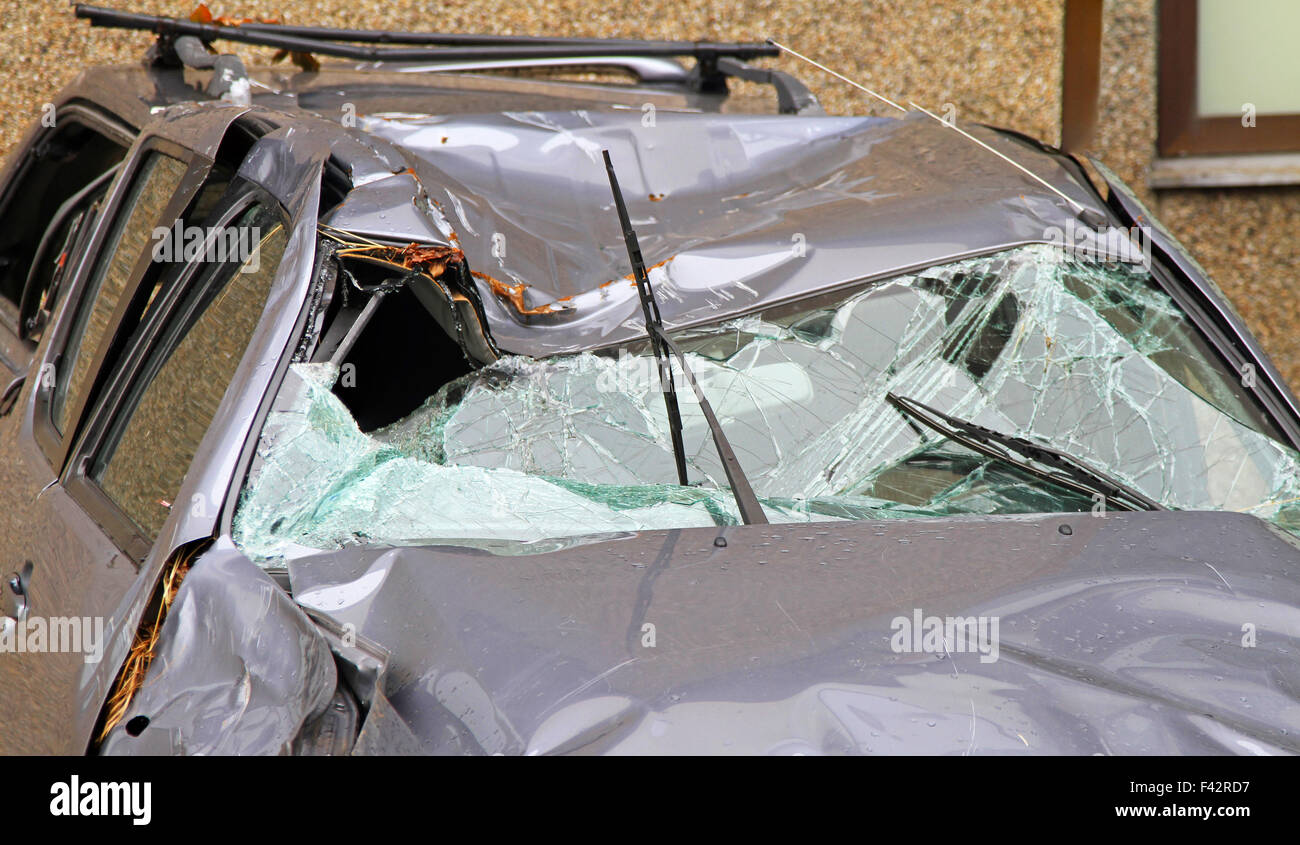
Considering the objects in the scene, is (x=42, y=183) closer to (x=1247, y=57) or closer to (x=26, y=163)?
(x=26, y=163)

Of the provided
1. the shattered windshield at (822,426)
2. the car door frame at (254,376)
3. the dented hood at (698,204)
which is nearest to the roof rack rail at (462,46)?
the dented hood at (698,204)

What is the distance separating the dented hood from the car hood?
0.61m

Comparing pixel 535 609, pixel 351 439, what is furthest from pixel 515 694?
pixel 351 439

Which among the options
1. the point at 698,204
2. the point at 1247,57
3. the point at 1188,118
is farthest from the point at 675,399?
the point at 1247,57

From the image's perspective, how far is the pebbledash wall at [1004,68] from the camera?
5.54 metres

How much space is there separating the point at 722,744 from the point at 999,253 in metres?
1.39

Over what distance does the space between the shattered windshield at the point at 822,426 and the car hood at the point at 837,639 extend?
17 cm

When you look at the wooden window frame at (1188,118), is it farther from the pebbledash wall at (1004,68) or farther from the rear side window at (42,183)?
the rear side window at (42,183)

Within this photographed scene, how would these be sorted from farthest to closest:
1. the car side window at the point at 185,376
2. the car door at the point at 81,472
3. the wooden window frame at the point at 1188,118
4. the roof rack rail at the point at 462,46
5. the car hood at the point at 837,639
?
1. the wooden window frame at the point at 1188,118
2. the roof rack rail at the point at 462,46
3. the car side window at the point at 185,376
4. the car door at the point at 81,472
5. the car hood at the point at 837,639

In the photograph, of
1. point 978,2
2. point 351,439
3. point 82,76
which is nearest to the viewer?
point 351,439

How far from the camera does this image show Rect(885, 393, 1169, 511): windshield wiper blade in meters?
1.99

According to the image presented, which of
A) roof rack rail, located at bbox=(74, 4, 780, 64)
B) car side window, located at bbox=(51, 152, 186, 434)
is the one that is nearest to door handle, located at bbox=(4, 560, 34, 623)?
car side window, located at bbox=(51, 152, 186, 434)

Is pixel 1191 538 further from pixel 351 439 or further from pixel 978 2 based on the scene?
pixel 978 2
